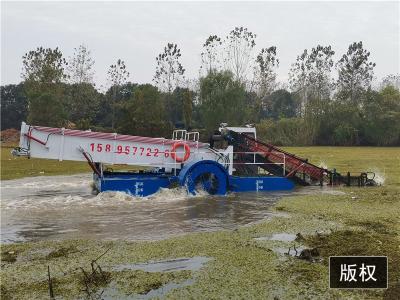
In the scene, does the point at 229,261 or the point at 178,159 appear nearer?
the point at 229,261

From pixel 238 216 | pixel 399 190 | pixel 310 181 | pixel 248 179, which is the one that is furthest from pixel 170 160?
pixel 399 190

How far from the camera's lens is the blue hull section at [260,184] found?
16.6m

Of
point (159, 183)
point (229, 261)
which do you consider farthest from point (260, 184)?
point (229, 261)

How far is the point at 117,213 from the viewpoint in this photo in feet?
40.9

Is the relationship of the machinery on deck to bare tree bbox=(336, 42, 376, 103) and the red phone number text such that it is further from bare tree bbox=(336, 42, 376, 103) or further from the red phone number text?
bare tree bbox=(336, 42, 376, 103)

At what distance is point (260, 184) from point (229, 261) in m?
9.41

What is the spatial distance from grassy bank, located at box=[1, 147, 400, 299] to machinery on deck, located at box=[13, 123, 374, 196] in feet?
15.7

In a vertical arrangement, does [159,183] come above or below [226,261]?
above

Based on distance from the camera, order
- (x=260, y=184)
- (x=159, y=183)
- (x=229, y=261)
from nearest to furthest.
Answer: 1. (x=229, y=261)
2. (x=159, y=183)
3. (x=260, y=184)

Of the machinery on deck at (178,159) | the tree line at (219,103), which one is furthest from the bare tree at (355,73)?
the machinery on deck at (178,159)

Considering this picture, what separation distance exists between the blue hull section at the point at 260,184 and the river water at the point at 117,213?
719mm

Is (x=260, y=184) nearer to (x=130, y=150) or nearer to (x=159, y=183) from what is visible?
(x=159, y=183)

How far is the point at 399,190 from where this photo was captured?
16750 millimetres

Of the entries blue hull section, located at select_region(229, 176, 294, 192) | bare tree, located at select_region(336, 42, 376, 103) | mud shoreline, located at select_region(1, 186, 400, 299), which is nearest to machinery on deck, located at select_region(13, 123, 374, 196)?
blue hull section, located at select_region(229, 176, 294, 192)
